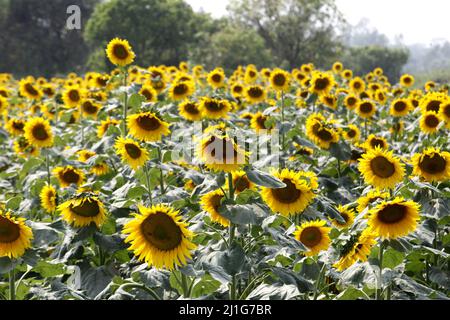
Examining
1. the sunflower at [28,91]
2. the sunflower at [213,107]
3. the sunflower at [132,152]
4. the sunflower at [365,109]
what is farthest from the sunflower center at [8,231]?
the sunflower at [28,91]

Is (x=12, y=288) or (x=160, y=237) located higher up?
(x=160, y=237)

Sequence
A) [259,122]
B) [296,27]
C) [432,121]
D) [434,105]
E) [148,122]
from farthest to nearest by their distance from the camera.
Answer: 1. [296,27]
2. [259,122]
3. [434,105]
4. [432,121]
5. [148,122]

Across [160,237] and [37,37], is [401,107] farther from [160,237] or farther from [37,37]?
[37,37]

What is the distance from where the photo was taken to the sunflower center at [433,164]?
11.0 ft

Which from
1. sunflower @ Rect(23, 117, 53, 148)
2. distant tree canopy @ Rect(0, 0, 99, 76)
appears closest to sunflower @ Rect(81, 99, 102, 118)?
sunflower @ Rect(23, 117, 53, 148)

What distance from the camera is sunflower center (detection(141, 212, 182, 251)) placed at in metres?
2.32

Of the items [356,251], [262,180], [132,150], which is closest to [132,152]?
[132,150]

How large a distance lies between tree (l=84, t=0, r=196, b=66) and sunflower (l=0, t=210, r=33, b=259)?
27981mm

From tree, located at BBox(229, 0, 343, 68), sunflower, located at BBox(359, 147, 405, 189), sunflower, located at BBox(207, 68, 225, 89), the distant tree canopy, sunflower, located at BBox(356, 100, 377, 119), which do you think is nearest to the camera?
sunflower, located at BBox(359, 147, 405, 189)

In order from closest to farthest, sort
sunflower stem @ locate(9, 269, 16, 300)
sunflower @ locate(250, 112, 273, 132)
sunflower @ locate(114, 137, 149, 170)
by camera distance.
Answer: sunflower stem @ locate(9, 269, 16, 300), sunflower @ locate(114, 137, 149, 170), sunflower @ locate(250, 112, 273, 132)

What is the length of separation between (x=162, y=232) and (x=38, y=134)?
3275mm

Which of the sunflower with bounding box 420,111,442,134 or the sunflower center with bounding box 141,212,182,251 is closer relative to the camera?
the sunflower center with bounding box 141,212,182,251

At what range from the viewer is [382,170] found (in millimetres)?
3068

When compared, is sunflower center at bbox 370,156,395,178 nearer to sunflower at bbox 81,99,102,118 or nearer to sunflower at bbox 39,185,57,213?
sunflower at bbox 39,185,57,213
